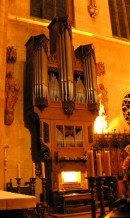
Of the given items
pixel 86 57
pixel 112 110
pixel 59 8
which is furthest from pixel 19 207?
pixel 59 8

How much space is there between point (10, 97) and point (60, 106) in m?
1.91

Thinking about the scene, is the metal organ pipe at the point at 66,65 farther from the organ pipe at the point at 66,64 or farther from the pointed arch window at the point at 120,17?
the pointed arch window at the point at 120,17

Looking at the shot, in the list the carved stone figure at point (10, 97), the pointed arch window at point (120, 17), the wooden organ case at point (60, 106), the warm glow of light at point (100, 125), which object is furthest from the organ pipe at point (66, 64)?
the pointed arch window at point (120, 17)

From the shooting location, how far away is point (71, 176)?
9695mm

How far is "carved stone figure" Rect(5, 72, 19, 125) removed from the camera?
9945mm

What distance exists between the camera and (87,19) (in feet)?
44.6

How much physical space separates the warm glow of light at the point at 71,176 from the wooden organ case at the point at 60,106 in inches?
1.2

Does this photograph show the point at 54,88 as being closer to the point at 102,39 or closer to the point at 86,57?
the point at 86,57

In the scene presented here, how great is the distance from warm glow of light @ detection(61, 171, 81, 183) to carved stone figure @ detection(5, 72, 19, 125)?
2.77 metres

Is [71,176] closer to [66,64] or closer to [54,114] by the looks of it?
[54,114]

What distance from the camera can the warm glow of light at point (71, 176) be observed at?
374 inches

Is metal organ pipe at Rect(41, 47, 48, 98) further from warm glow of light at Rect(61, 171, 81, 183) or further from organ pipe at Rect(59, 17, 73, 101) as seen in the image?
warm glow of light at Rect(61, 171, 81, 183)

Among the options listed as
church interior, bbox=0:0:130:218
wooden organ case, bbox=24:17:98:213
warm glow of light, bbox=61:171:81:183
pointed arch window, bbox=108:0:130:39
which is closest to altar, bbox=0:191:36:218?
church interior, bbox=0:0:130:218

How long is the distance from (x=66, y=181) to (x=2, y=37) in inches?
207
